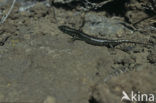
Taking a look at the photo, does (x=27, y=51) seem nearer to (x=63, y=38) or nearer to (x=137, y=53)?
(x=63, y=38)

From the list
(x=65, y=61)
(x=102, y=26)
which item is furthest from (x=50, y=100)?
(x=102, y=26)

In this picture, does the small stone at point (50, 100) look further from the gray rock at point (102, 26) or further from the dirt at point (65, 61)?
the gray rock at point (102, 26)

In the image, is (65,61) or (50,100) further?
(65,61)

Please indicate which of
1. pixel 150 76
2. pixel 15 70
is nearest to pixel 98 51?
pixel 150 76

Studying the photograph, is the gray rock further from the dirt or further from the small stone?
the small stone

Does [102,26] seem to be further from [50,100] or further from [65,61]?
[50,100]

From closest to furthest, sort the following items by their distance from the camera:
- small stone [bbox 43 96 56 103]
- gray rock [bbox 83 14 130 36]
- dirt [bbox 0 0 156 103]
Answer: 1. small stone [bbox 43 96 56 103]
2. dirt [bbox 0 0 156 103]
3. gray rock [bbox 83 14 130 36]

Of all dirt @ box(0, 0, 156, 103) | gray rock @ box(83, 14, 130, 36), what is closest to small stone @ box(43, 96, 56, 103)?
dirt @ box(0, 0, 156, 103)

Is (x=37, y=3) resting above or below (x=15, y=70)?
above
